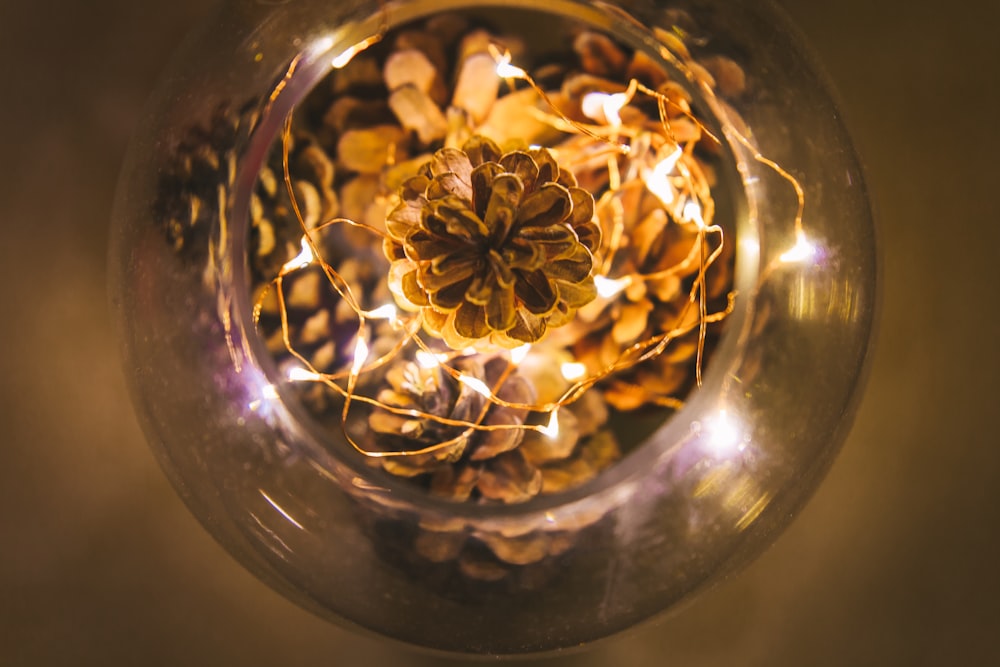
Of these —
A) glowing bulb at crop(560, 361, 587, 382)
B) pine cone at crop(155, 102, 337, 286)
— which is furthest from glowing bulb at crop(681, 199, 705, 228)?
pine cone at crop(155, 102, 337, 286)

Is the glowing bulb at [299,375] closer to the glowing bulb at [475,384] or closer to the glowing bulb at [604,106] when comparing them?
the glowing bulb at [475,384]

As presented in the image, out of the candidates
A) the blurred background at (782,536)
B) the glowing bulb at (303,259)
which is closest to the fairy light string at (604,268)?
the glowing bulb at (303,259)

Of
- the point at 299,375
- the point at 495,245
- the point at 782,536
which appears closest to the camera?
the point at 495,245

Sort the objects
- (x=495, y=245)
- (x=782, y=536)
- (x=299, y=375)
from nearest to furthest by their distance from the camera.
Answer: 1. (x=495, y=245)
2. (x=299, y=375)
3. (x=782, y=536)

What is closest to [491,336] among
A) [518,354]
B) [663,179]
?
[518,354]

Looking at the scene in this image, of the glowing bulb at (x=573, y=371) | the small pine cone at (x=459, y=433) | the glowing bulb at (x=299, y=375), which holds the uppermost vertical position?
the glowing bulb at (x=573, y=371)

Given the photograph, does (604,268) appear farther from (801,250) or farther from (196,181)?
(196,181)
